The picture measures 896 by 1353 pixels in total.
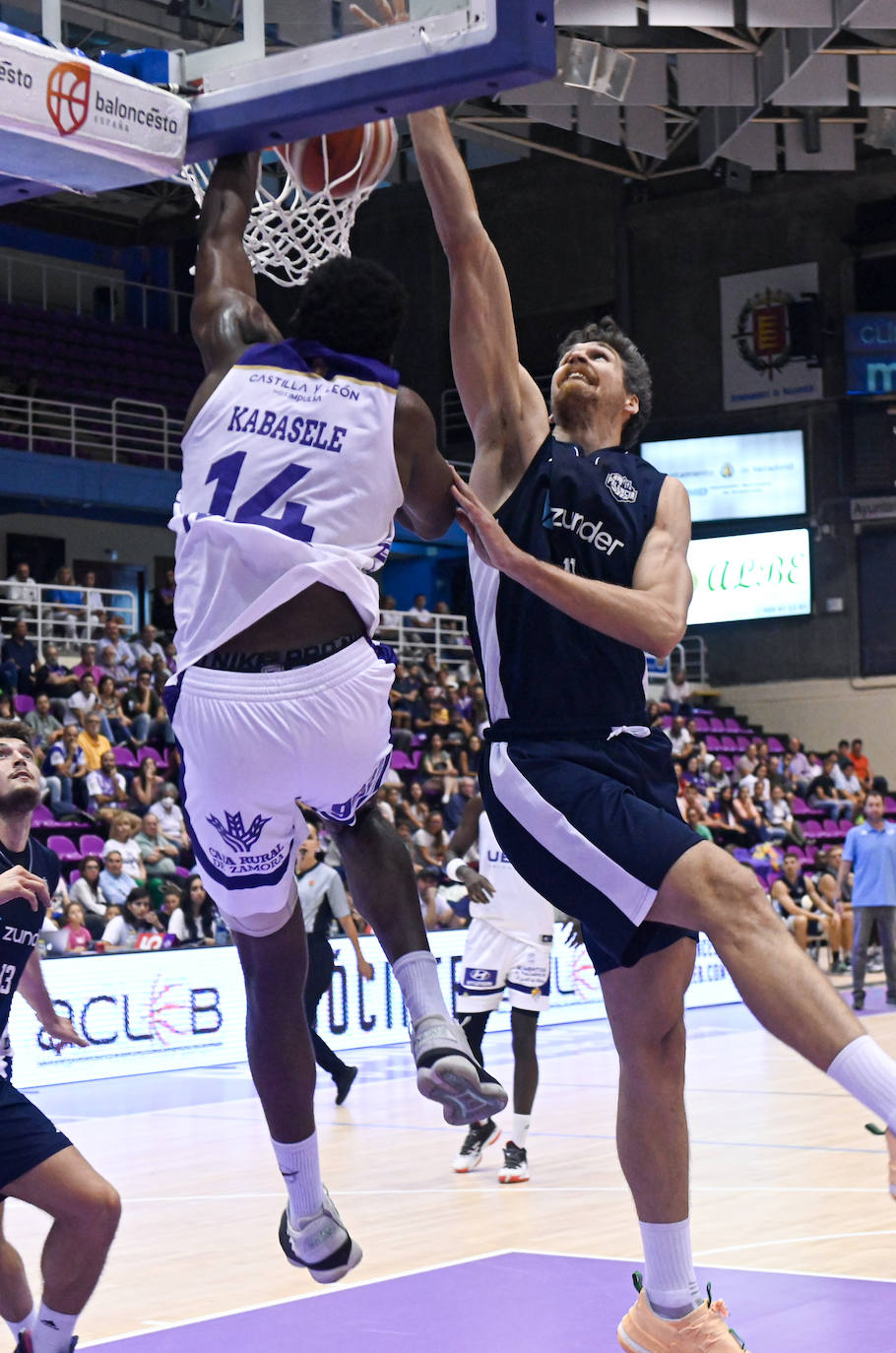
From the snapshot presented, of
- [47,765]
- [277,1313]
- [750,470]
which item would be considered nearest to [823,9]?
[47,765]

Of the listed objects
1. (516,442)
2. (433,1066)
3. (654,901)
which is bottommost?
(433,1066)

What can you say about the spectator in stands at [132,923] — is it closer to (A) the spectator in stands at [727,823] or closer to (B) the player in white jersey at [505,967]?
(B) the player in white jersey at [505,967]

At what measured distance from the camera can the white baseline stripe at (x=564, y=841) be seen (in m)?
3.89

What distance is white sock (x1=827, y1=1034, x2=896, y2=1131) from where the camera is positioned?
11.6ft

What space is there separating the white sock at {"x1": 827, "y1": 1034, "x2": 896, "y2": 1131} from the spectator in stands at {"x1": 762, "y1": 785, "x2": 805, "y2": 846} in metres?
17.7

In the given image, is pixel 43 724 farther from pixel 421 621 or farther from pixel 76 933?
pixel 421 621

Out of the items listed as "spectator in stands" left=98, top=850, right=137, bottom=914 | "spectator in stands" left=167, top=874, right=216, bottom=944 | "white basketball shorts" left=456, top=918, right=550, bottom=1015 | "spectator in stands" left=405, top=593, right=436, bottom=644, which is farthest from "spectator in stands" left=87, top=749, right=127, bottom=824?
"spectator in stands" left=405, top=593, right=436, bottom=644

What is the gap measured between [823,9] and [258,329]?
1393 cm

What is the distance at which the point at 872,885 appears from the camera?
15.0 meters

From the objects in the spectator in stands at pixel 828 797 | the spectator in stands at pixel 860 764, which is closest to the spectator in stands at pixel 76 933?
the spectator in stands at pixel 828 797

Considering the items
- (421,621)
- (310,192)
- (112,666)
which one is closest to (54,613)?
(112,666)

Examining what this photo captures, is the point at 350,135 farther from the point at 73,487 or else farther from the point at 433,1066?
the point at 73,487

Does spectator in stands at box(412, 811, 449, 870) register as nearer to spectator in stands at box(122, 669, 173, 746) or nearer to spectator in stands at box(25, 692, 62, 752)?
spectator in stands at box(122, 669, 173, 746)

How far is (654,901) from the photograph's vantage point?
3863 millimetres
